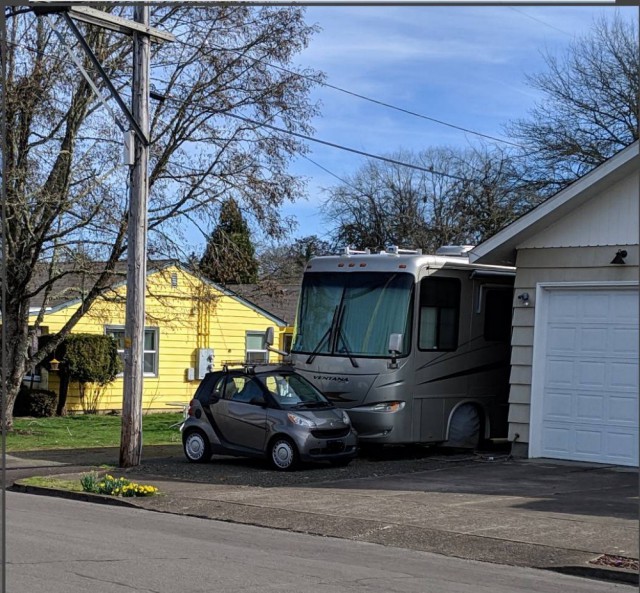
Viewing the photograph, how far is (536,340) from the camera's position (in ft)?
53.0

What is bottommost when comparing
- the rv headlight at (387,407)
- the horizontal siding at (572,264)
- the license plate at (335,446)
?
the license plate at (335,446)

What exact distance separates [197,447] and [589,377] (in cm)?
637

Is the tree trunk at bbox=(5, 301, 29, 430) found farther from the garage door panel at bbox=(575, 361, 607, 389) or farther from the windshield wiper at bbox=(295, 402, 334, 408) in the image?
the garage door panel at bbox=(575, 361, 607, 389)

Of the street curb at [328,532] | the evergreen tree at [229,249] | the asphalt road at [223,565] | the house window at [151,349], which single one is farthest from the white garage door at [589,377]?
the house window at [151,349]

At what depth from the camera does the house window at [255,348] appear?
109 ft

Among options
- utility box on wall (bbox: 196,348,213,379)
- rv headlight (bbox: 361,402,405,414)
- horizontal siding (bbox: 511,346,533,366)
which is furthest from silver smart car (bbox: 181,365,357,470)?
utility box on wall (bbox: 196,348,213,379)

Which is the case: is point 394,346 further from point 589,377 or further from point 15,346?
point 15,346

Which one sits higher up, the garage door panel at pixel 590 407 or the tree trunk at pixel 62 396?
the garage door panel at pixel 590 407

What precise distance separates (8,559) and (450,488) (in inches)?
261

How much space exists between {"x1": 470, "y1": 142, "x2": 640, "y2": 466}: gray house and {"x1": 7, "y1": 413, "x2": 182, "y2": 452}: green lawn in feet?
27.5

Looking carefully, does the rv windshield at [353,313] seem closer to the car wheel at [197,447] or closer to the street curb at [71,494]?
the car wheel at [197,447]

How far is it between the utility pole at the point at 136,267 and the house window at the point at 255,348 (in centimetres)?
1752

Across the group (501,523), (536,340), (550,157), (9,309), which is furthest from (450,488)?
(550,157)

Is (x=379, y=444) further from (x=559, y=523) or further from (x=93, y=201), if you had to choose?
(x=93, y=201)
